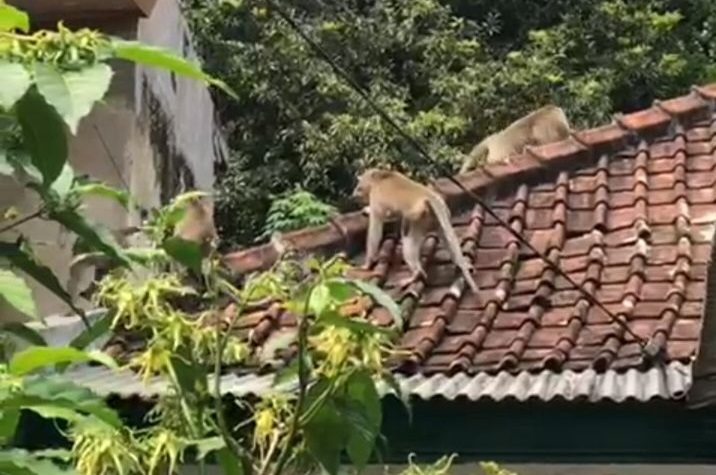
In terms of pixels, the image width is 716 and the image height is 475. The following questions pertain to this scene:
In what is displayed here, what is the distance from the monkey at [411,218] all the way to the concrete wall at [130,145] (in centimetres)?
133

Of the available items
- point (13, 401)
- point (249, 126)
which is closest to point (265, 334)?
point (13, 401)

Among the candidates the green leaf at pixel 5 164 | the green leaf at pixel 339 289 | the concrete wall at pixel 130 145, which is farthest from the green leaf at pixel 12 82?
the concrete wall at pixel 130 145

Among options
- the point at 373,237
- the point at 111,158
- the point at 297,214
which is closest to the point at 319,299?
the point at 373,237

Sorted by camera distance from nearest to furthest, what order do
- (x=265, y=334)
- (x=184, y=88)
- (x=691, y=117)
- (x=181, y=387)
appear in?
(x=181, y=387)
(x=265, y=334)
(x=691, y=117)
(x=184, y=88)

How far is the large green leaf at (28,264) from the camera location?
2139 mm

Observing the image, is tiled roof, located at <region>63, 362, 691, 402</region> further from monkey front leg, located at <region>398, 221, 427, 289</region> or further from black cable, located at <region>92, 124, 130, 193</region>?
black cable, located at <region>92, 124, 130, 193</region>

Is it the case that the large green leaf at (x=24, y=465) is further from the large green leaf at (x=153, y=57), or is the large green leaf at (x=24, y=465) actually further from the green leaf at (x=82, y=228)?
the large green leaf at (x=153, y=57)

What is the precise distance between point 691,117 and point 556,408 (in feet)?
10.5

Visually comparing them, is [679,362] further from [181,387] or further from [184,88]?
[184,88]

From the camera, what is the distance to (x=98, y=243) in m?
2.08

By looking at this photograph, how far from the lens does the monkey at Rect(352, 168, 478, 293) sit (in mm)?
5847

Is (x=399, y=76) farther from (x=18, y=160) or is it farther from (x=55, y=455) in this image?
(x=55, y=455)

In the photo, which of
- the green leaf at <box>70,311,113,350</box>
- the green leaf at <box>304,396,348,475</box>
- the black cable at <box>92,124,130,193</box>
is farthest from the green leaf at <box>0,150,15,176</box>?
the black cable at <box>92,124,130,193</box>

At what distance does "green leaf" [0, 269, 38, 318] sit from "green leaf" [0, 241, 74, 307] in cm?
12
